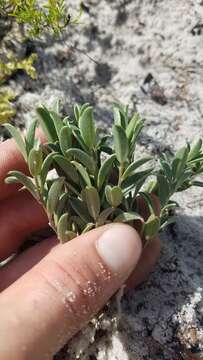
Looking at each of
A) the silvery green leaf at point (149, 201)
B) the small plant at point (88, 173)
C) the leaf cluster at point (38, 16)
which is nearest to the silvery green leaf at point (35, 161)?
the small plant at point (88, 173)

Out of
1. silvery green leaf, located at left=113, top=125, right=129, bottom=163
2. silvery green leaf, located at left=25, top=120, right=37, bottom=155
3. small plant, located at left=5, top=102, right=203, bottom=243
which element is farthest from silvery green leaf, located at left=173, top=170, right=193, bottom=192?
silvery green leaf, located at left=25, top=120, right=37, bottom=155

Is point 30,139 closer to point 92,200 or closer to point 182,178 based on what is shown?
point 92,200

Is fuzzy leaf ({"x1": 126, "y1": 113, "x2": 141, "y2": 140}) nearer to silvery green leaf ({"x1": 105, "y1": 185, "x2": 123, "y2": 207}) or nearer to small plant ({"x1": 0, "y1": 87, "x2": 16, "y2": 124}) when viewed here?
silvery green leaf ({"x1": 105, "y1": 185, "x2": 123, "y2": 207})

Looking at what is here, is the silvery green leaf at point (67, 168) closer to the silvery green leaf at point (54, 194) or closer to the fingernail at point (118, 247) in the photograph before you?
the silvery green leaf at point (54, 194)

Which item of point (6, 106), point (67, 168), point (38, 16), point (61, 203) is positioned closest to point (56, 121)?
point (67, 168)

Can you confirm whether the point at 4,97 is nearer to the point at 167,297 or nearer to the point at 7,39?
the point at 7,39
